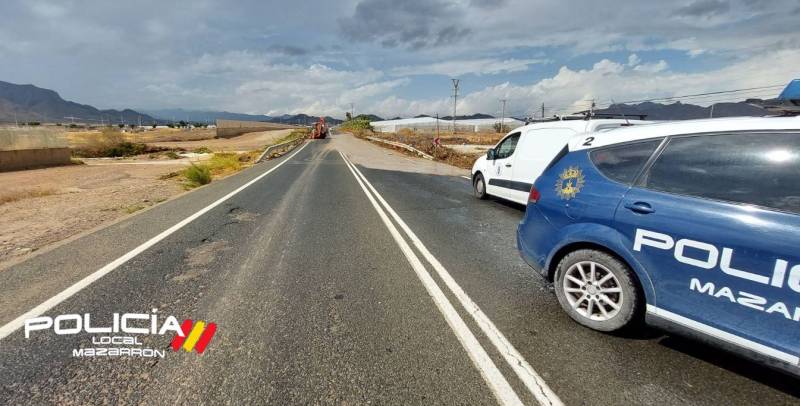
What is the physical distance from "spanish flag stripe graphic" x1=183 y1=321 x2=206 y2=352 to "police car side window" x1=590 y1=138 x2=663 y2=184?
3.69 meters

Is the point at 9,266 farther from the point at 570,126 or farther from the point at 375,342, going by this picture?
the point at 570,126

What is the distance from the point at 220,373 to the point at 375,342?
3.69 ft

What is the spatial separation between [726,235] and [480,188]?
7304 millimetres

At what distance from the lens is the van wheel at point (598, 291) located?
280 cm

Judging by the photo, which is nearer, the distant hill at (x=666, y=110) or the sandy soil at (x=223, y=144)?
the distant hill at (x=666, y=110)

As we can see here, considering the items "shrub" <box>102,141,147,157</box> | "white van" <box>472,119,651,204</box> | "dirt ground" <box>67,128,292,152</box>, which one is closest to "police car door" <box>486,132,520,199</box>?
"white van" <box>472,119,651,204</box>

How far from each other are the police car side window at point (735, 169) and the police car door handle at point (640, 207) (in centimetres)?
16

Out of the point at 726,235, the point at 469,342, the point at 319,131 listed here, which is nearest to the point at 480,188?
the point at 469,342

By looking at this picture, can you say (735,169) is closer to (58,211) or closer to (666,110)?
(58,211)

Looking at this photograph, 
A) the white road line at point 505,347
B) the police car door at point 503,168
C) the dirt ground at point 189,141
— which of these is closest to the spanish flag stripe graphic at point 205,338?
the white road line at point 505,347

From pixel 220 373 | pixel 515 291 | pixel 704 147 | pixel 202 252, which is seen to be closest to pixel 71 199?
pixel 202 252

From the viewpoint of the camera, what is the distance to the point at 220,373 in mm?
2510

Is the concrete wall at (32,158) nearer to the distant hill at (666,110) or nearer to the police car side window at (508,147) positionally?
the police car side window at (508,147)

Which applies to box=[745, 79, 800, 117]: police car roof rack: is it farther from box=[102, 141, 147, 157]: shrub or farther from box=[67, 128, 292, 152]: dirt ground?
box=[102, 141, 147, 157]: shrub
